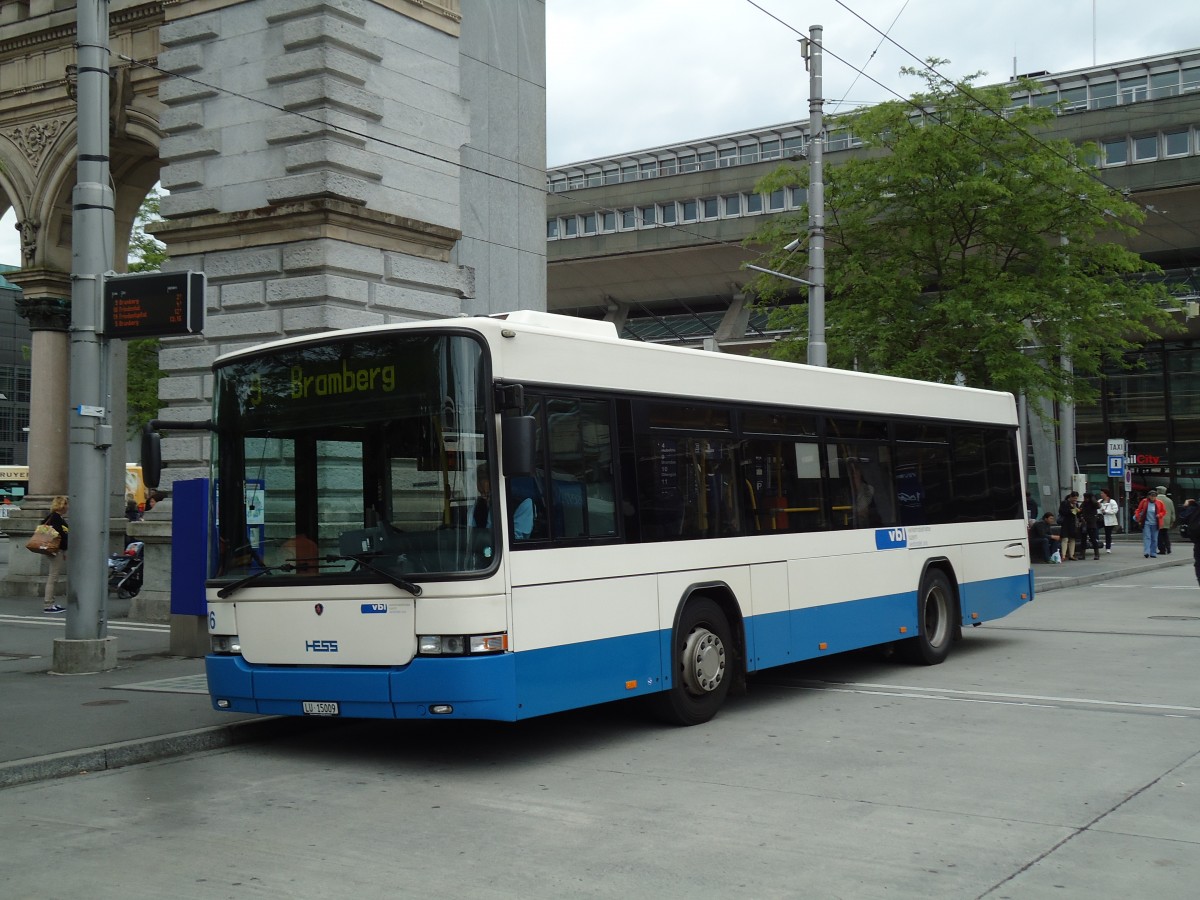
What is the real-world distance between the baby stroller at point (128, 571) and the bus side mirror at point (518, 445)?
14668mm

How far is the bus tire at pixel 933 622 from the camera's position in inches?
518

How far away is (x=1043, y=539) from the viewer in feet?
104

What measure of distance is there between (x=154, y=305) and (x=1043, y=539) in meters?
24.4

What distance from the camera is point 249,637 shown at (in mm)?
8867

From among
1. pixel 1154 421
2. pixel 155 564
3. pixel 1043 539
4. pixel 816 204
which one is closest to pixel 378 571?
pixel 155 564

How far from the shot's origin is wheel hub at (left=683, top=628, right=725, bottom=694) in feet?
32.1

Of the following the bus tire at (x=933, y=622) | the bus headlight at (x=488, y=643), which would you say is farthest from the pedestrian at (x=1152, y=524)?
the bus headlight at (x=488, y=643)

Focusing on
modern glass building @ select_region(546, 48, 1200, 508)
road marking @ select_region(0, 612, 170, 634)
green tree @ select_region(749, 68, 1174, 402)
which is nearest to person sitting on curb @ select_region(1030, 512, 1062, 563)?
green tree @ select_region(749, 68, 1174, 402)

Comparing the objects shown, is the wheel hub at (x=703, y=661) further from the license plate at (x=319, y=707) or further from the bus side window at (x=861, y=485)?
the license plate at (x=319, y=707)

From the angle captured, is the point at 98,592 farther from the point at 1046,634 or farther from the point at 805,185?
the point at 805,185

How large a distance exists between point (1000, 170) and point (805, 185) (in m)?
3.88

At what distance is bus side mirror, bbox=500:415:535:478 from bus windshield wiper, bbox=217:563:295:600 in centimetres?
174

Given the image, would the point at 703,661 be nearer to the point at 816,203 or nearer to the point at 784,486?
the point at 784,486

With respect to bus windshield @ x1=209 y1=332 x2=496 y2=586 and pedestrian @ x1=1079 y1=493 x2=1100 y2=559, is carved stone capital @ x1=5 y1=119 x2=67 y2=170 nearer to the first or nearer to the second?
bus windshield @ x1=209 y1=332 x2=496 y2=586
